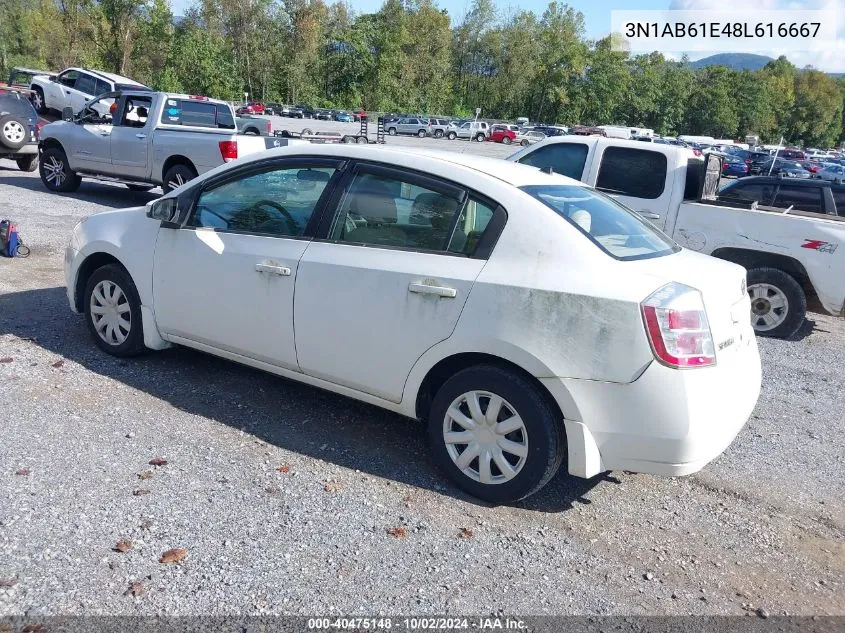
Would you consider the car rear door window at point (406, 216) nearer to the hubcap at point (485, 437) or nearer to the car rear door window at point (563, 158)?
the hubcap at point (485, 437)

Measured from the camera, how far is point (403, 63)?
8881 cm

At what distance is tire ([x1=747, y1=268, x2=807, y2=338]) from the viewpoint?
303 inches

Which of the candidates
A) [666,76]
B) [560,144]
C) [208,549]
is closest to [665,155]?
[560,144]

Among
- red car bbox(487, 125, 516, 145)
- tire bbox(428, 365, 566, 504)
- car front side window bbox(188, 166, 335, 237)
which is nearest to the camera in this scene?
tire bbox(428, 365, 566, 504)

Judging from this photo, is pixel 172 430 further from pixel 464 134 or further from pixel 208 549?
pixel 464 134


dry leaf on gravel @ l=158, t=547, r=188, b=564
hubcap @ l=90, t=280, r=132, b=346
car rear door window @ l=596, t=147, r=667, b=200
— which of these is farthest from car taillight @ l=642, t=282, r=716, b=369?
Answer: car rear door window @ l=596, t=147, r=667, b=200

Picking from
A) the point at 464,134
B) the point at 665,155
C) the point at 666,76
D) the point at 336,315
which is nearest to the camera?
the point at 336,315

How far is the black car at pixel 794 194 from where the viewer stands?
9438 millimetres

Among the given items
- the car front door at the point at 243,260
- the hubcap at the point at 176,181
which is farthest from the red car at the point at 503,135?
the car front door at the point at 243,260

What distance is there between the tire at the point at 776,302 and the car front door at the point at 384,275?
196 inches

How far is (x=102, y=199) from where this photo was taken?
1368cm

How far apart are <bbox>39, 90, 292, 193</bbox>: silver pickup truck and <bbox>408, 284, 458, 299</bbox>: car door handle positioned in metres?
8.39

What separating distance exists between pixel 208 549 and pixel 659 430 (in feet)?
6.92

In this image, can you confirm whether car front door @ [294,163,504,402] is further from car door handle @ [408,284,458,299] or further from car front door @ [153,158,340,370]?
car front door @ [153,158,340,370]
